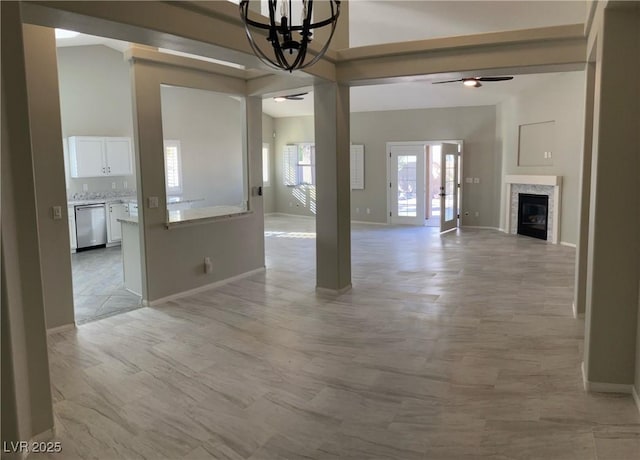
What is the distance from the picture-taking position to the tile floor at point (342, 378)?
8.48ft

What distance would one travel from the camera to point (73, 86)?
8.66 metres

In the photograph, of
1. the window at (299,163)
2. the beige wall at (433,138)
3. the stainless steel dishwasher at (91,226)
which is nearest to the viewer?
the stainless steel dishwasher at (91,226)

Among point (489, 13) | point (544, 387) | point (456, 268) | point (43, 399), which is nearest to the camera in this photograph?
point (43, 399)

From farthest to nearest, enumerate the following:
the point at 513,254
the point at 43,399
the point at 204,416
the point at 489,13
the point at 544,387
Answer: the point at 513,254 → the point at 489,13 → the point at 544,387 → the point at 204,416 → the point at 43,399

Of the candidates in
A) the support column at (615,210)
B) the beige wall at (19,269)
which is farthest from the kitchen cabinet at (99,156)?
the support column at (615,210)

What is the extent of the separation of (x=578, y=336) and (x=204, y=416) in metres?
3.15

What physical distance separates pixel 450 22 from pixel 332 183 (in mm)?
2886

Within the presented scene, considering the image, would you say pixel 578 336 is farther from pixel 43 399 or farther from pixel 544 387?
pixel 43 399

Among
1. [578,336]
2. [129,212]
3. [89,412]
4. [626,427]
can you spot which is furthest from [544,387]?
[129,212]

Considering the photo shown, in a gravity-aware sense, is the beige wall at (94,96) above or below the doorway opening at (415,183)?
above

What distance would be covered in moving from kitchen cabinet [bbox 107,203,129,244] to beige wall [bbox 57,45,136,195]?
659 millimetres

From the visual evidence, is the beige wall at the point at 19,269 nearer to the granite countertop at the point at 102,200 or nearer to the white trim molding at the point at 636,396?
the white trim molding at the point at 636,396

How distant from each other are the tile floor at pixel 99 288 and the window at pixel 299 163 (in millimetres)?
5751

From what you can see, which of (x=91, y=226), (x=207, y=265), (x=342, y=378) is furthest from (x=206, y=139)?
(x=342, y=378)
